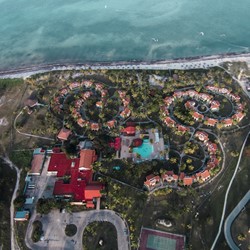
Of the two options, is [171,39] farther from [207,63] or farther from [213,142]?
[213,142]

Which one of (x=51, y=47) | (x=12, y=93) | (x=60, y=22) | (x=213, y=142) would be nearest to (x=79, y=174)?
(x=213, y=142)

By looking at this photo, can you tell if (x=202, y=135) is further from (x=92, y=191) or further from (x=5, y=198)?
(x=5, y=198)

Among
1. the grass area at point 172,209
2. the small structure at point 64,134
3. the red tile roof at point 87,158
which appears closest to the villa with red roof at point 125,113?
the red tile roof at point 87,158

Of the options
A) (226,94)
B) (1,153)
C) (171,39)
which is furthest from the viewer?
(171,39)

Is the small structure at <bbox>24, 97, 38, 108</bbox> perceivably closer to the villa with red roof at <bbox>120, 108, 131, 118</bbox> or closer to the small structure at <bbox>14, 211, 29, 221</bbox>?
the villa with red roof at <bbox>120, 108, 131, 118</bbox>

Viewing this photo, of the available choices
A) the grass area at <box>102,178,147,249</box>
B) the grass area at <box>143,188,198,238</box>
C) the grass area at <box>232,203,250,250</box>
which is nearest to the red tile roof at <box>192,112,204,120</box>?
the grass area at <box>143,188,198,238</box>

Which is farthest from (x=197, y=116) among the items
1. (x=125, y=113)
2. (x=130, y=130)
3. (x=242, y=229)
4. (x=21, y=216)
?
(x=21, y=216)

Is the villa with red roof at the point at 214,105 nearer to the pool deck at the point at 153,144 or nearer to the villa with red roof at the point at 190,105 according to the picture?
the villa with red roof at the point at 190,105
